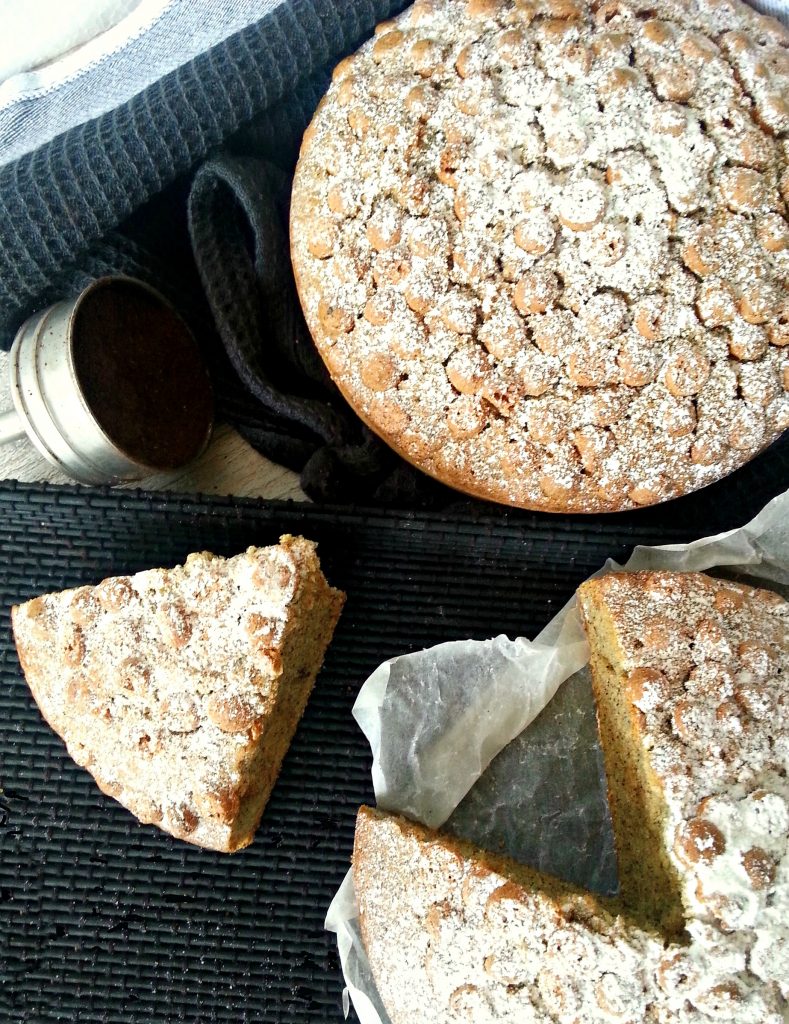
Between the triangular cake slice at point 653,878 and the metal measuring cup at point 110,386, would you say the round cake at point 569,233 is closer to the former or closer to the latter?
the triangular cake slice at point 653,878

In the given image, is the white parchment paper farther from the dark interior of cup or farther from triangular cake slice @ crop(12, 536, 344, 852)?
the dark interior of cup

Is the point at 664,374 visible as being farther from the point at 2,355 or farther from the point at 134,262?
the point at 2,355

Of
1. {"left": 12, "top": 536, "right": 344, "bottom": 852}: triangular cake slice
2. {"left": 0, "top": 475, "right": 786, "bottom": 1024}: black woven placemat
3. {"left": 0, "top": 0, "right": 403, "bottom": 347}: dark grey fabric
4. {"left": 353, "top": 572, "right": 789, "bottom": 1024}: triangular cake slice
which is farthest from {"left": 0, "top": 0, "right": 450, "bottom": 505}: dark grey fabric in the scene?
{"left": 353, "top": 572, "right": 789, "bottom": 1024}: triangular cake slice

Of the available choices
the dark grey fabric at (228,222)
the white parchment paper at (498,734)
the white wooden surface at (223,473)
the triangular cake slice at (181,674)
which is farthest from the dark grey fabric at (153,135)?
the white parchment paper at (498,734)

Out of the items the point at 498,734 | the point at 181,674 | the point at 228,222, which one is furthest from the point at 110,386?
the point at 498,734

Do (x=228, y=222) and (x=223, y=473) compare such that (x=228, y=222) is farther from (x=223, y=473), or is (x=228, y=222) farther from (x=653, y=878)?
(x=653, y=878)
